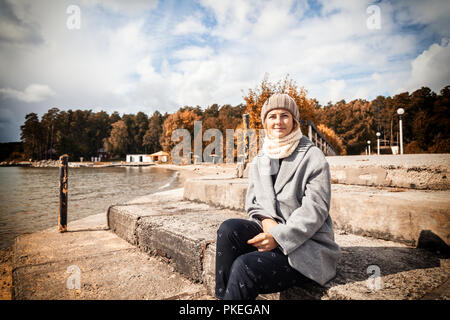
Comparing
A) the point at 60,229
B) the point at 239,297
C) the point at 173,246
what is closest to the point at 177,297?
the point at 173,246

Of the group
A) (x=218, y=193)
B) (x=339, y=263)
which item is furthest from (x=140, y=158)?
(x=339, y=263)

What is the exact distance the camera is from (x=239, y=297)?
136cm

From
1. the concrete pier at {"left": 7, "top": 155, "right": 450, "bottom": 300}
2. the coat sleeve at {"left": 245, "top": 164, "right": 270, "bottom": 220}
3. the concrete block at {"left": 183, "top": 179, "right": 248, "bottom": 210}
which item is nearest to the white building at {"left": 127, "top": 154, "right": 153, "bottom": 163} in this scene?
the concrete block at {"left": 183, "top": 179, "right": 248, "bottom": 210}

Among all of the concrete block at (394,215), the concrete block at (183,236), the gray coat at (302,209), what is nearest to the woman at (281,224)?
the gray coat at (302,209)

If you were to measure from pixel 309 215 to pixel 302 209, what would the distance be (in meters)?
0.05

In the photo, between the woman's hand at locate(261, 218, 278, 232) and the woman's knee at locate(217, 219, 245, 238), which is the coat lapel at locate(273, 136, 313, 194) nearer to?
the woman's hand at locate(261, 218, 278, 232)

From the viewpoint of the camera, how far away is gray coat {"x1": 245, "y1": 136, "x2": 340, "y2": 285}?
138cm

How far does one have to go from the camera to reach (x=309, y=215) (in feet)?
4.59

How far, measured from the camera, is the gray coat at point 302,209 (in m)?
1.38

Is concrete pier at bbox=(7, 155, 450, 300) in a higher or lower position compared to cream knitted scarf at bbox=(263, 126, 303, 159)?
lower

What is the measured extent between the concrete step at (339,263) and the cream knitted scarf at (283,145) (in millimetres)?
842

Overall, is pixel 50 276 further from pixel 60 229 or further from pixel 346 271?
pixel 346 271

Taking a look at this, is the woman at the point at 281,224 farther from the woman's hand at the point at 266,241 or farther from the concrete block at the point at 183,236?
the concrete block at the point at 183,236
